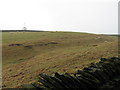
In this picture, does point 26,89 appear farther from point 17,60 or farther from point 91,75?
point 17,60

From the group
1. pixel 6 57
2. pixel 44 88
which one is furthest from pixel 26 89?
pixel 6 57

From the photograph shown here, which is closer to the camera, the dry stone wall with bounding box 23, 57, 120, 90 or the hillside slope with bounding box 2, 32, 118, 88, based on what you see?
the dry stone wall with bounding box 23, 57, 120, 90

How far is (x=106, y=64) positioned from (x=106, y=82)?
1278 mm

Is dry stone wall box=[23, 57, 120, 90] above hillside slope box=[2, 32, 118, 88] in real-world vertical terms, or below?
above

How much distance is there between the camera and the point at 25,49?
41219 mm

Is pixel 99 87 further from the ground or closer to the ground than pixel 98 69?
closer to the ground

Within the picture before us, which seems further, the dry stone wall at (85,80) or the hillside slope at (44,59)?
the hillside slope at (44,59)

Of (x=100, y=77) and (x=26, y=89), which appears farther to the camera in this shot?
(x=100, y=77)

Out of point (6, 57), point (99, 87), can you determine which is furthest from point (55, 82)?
point (6, 57)

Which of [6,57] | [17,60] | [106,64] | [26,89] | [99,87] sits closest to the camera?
[26,89]

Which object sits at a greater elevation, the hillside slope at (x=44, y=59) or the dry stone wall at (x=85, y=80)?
the dry stone wall at (x=85, y=80)

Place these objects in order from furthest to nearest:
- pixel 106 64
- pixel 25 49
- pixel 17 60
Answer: pixel 25 49 → pixel 17 60 → pixel 106 64

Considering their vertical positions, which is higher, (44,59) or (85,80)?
(85,80)

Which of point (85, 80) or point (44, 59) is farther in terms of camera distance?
point (44, 59)
